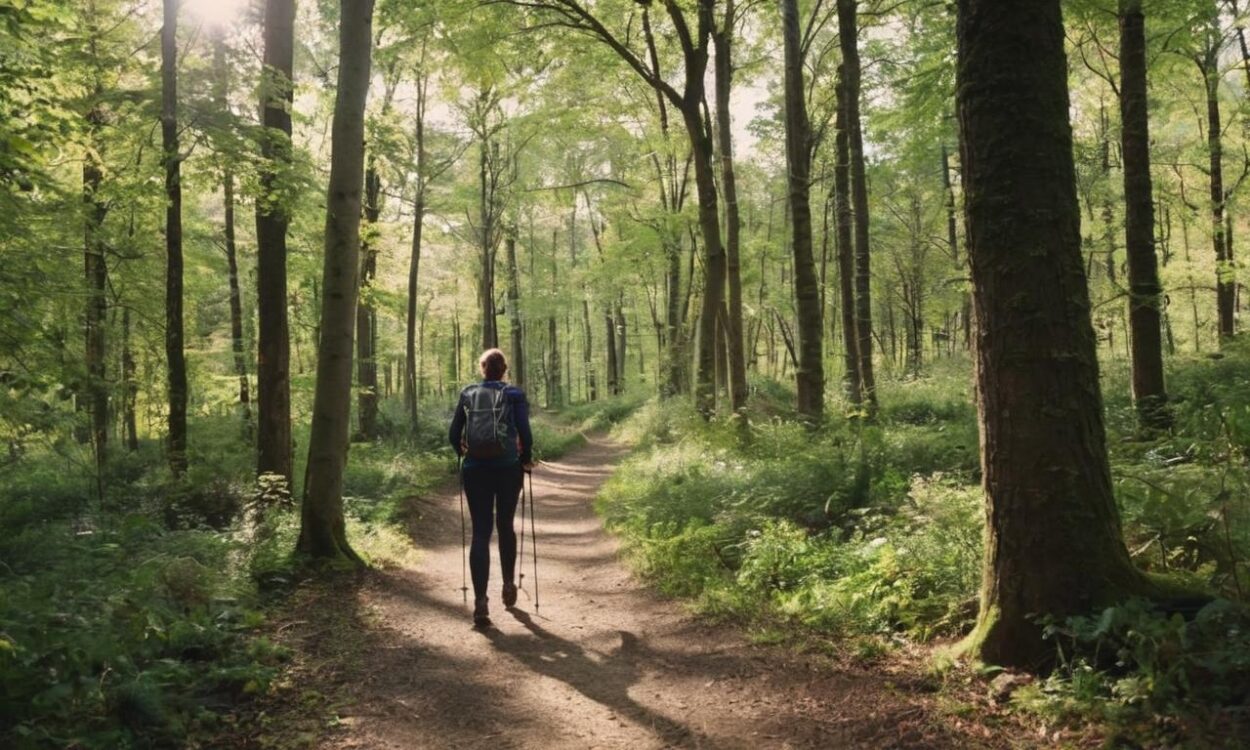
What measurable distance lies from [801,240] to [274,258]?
783 centimetres

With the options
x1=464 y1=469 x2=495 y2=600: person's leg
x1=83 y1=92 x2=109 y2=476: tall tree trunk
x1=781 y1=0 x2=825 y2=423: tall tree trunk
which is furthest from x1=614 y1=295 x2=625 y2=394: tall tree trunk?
x1=464 y1=469 x2=495 y2=600: person's leg

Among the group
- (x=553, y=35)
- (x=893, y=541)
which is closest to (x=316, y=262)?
(x=553, y=35)

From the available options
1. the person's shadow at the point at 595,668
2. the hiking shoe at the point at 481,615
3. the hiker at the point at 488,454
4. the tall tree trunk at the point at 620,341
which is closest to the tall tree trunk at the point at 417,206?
the hiker at the point at 488,454

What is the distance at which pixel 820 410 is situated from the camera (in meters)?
11.9

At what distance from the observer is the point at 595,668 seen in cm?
513

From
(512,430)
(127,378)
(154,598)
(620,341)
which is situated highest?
(620,341)

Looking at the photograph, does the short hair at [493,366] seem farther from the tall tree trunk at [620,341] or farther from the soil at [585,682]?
the tall tree trunk at [620,341]

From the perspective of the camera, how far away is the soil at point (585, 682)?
384 cm

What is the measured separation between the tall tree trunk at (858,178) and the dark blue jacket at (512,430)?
7.02 metres

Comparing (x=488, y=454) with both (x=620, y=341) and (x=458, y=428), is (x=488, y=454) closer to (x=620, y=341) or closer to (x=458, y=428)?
(x=458, y=428)

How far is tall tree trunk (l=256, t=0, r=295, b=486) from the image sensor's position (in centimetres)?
924

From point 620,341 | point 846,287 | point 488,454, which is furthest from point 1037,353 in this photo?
point 620,341

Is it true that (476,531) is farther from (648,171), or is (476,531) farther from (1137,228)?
(648,171)

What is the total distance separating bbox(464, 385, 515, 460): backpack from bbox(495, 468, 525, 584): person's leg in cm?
24
